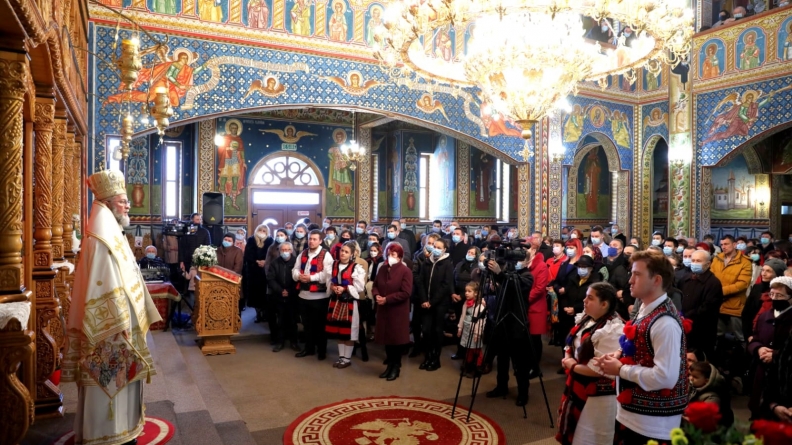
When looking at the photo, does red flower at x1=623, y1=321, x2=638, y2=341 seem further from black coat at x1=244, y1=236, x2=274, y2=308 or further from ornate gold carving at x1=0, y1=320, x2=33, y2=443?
black coat at x1=244, y1=236, x2=274, y2=308

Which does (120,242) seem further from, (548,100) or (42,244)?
(548,100)

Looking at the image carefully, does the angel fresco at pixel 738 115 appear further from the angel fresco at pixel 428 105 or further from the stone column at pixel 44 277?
the stone column at pixel 44 277

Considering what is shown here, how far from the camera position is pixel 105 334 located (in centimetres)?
339

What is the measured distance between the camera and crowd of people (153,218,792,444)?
9.04 feet

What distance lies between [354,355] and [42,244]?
4.17 m

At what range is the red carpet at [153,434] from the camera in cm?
390

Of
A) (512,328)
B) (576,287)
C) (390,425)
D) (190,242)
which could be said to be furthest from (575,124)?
(390,425)

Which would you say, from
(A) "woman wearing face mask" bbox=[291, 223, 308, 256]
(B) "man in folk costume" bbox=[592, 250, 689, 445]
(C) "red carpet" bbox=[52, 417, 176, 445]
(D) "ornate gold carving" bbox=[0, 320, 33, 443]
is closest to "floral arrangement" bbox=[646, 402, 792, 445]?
(B) "man in folk costume" bbox=[592, 250, 689, 445]

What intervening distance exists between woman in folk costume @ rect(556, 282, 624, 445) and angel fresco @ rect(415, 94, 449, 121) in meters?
8.80

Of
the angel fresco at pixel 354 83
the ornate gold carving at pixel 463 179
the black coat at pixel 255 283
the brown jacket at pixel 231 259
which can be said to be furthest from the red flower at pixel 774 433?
the ornate gold carving at pixel 463 179

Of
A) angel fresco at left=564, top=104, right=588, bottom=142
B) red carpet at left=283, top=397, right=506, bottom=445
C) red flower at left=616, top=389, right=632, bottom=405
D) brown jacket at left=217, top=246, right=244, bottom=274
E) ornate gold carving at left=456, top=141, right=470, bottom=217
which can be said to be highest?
angel fresco at left=564, top=104, right=588, bottom=142

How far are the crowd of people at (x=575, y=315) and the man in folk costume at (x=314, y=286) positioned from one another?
0.05 feet

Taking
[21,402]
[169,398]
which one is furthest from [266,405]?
[21,402]

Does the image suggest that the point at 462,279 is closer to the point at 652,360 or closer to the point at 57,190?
the point at 57,190
